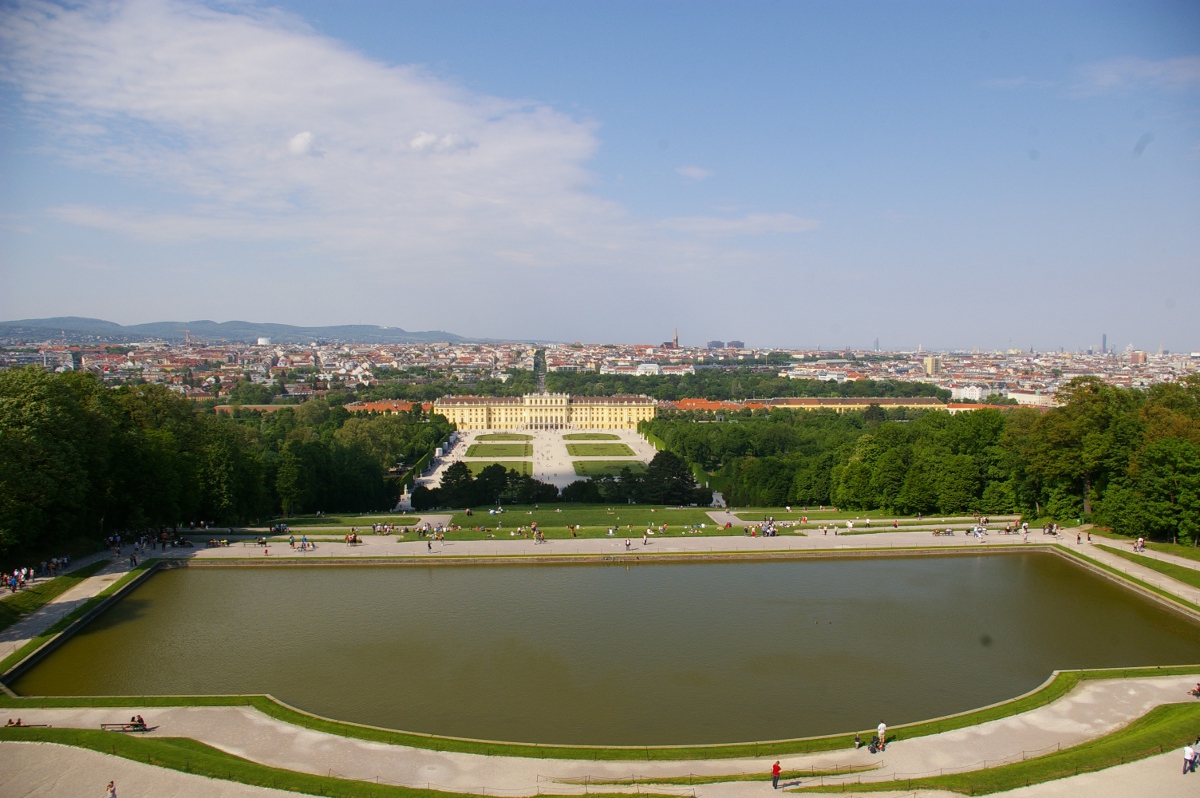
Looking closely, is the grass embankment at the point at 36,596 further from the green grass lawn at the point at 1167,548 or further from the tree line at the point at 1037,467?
the green grass lawn at the point at 1167,548

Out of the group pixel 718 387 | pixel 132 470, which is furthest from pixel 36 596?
pixel 718 387

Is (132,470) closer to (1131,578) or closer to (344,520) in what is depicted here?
(344,520)

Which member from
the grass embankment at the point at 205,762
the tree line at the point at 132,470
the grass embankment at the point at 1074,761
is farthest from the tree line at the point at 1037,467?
the grass embankment at the point at 205,762

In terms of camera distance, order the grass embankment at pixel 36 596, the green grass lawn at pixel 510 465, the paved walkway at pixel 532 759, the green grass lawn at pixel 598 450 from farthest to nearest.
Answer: the green grass lawn at pixel 598 450
the green grass lawn at pixel 510 465
the grass embankment at pixel 36 596
the paved walkway at pixel 532 759

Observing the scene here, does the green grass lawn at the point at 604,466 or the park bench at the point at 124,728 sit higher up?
the park bench at the point at 124,728

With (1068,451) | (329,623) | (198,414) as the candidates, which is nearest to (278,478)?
(198,414)

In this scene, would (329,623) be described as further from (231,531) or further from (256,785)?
(231,531)
